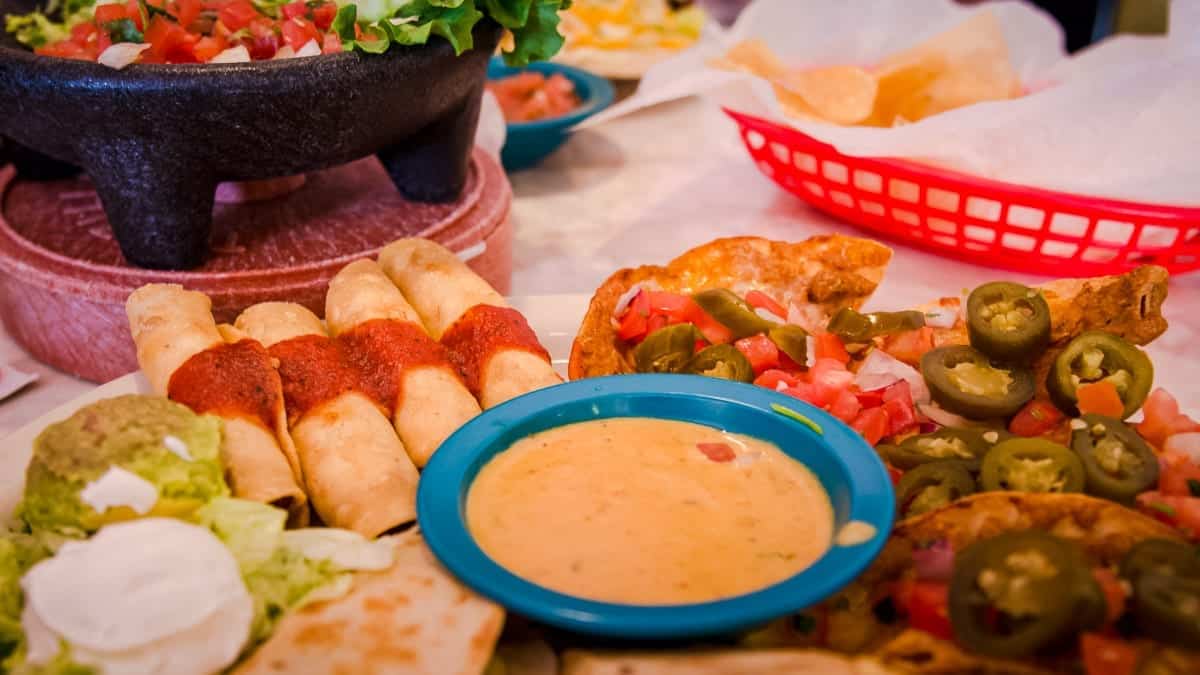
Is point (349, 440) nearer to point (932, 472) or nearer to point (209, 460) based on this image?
point (209, 460)

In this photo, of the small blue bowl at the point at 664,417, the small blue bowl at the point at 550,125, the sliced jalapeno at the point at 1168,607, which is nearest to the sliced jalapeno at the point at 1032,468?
the small blue bowl at the point at 664,417

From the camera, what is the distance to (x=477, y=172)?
3.29 metres

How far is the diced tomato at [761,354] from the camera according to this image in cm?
232

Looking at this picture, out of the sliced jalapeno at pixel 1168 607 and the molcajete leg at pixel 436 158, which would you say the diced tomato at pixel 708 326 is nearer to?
the molcajete leg at pixel 436 158

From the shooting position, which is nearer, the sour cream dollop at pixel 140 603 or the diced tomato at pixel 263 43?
the sour cream dollop at pixel 140 603

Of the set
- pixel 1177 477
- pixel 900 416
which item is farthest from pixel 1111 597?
pixel 900 416

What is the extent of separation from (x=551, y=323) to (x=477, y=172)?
811 mm

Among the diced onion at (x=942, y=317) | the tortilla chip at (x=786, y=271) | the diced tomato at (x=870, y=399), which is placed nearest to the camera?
the diced tomato at (x=870, y=399)

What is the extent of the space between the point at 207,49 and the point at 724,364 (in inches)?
60.9

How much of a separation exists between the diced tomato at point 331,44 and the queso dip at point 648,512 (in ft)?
4.30

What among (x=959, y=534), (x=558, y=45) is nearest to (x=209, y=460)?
(x=959, y=534)

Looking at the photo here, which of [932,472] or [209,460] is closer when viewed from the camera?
[209,460]

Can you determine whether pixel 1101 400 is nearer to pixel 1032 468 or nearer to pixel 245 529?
pixel 1032 468

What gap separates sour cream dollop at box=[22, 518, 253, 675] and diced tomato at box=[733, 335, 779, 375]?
48.5 inches
